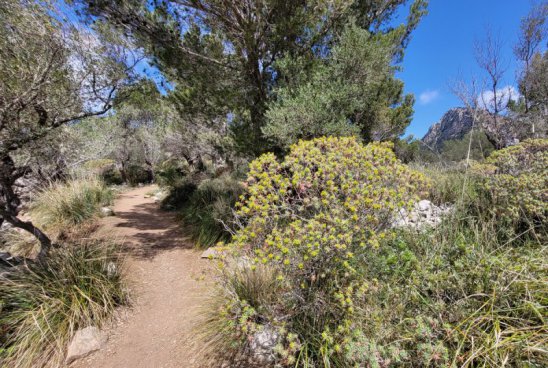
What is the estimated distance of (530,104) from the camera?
34.8 ft

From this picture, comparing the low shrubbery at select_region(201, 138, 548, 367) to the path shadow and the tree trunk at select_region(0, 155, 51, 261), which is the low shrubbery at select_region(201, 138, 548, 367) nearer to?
the path shadow

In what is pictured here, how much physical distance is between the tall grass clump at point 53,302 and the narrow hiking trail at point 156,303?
315 mm

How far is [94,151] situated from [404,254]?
1346 centimetres

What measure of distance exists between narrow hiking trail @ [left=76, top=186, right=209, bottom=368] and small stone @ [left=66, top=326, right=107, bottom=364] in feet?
0.21

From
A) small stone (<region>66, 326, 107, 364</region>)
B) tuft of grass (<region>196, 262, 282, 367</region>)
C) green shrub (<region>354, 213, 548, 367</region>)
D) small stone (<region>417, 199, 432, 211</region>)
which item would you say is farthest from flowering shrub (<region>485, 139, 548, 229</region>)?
small stone (<region>66, 326, 107, 364</region>)

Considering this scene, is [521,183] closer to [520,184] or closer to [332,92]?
[520,184]

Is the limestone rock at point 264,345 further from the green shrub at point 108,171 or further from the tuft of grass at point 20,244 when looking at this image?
the green shrub at point 108,171

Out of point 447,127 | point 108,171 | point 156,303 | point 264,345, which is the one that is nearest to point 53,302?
point 156,303

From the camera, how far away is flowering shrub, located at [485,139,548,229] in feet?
9.10

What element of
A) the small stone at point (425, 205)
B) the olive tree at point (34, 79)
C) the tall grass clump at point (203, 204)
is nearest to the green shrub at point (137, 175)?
the tall grass clump at point (203, 204)

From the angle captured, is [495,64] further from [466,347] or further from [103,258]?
[103,258]

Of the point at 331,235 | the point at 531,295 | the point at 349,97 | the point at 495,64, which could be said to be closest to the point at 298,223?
the point at 331,235

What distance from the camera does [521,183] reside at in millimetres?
2887

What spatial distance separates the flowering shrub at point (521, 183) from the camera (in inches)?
109
